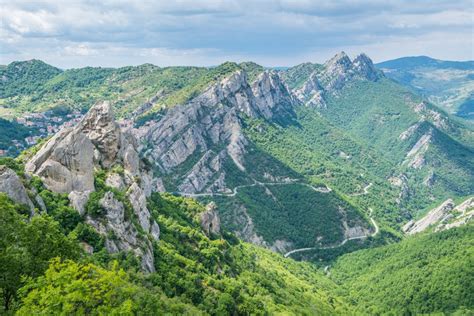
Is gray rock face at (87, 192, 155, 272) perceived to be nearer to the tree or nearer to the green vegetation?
the tree

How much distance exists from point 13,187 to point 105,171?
3098 centimetres

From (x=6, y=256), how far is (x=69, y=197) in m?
30.7

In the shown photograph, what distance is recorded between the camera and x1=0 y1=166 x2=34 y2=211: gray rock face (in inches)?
2271

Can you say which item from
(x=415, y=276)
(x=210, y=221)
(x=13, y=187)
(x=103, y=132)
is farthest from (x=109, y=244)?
(x=415, y=276)

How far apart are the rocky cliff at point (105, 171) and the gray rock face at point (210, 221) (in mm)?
23518

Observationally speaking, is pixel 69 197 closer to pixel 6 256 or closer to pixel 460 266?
pixel 6 256

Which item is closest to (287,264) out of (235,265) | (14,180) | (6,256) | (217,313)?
(235,265)

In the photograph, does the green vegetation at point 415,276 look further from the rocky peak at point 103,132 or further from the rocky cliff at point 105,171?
A: the rocky peak at point 103,132

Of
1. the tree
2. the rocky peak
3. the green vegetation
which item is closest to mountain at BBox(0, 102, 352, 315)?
the tree

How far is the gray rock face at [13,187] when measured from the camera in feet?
189

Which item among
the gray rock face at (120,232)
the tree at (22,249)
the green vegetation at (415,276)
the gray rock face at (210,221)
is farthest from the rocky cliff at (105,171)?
the green vegetation at (415,276)

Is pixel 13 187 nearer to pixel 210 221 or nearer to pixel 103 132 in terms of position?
pixel 103 132

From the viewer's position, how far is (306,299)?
401 ft

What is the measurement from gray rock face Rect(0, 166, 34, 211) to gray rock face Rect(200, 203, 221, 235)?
57.9m
